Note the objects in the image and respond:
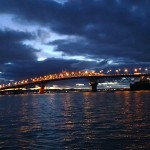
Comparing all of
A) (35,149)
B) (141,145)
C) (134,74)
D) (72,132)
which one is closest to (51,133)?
(72,132)

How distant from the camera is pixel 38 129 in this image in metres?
37.3

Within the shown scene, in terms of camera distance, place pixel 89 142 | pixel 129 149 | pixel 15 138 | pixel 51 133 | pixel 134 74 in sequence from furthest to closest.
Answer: pixel 134 74
pixel 51 133
pixel 15 138
pixel 89 142
pixel 129 149

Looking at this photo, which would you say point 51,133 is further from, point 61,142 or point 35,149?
point 35,149

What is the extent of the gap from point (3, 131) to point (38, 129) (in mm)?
3232

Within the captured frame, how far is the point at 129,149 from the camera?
2583 centimetres

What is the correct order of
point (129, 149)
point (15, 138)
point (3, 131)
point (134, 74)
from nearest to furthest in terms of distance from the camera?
point (129, 149), point (15, 138), point (3, 131), point (134, 74)

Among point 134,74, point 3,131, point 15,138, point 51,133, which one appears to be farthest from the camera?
point 134,74

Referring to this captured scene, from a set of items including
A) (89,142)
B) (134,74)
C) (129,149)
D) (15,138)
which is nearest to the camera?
(129,149)

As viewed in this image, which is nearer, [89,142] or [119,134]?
[89,142]

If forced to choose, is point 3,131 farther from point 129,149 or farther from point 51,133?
point 129,149

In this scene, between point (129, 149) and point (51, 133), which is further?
point (51, 133)

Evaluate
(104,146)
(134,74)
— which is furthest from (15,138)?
(134,74)

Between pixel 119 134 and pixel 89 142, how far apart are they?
3.91 m

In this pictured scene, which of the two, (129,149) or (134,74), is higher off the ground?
(134,74)
